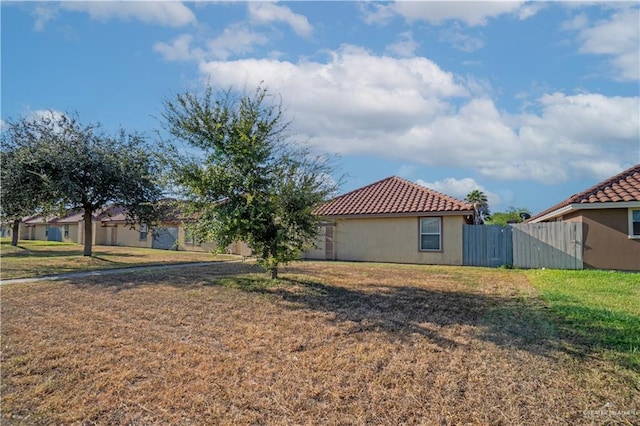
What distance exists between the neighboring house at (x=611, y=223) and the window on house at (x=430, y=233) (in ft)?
16.8

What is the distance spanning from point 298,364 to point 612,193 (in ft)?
48.7

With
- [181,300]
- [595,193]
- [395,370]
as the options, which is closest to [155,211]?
[181,300]

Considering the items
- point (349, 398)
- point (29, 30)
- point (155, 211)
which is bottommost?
point (349, 398)

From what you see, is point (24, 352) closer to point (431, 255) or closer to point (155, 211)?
point (155, 211)

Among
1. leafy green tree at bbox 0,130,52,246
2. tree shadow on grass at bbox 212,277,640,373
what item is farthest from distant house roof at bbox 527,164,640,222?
leafy green tree at bbox 0,130,52,246

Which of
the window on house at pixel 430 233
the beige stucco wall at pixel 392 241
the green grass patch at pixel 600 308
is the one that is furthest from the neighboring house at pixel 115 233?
the green grass patch at pixel 600 308

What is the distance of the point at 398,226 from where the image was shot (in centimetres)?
1891

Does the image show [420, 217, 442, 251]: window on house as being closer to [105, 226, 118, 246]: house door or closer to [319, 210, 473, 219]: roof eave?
[319, 210, 473, 219]: roof eave

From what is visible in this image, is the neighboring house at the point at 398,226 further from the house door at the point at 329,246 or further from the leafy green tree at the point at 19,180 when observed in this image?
the leafy green tree at the point at 19,180

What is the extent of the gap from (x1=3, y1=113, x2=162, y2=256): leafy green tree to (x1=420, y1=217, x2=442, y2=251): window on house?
11.5 metres

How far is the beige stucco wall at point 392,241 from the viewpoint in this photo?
17672mm

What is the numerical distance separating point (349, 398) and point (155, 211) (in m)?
15.5

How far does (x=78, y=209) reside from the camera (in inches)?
679

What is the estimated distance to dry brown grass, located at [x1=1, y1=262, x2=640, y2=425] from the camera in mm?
3762
